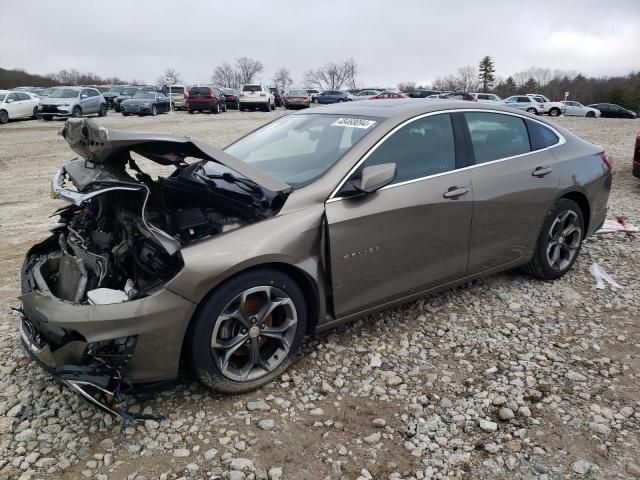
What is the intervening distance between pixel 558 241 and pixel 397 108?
2.00m

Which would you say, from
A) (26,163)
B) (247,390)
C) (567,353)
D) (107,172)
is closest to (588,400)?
(567,353)

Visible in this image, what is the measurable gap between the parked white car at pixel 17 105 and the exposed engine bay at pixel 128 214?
951 inches

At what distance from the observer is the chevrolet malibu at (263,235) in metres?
2.46

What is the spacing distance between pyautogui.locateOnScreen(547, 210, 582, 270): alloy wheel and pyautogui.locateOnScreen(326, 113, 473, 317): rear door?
1168 millimetres

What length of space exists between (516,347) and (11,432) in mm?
3097

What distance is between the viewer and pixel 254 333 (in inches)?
108

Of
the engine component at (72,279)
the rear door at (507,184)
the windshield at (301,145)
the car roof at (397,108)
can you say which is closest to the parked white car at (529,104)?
the rear door at (507,184)

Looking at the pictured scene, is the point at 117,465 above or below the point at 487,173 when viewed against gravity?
below

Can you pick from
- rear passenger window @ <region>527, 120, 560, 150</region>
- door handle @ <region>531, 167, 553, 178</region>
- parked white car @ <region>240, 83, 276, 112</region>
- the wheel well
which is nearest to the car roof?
rear passenger window @ <region>527, 120, 560, 150</region>

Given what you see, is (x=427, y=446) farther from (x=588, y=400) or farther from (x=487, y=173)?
(x=487, y=173)

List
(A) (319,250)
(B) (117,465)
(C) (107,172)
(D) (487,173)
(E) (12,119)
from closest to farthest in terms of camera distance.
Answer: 1. (B) (117,465)
2. (C) (107,172)
3. (A) (319,250)
4. (D) (487,173)
5. (E) (12,119)

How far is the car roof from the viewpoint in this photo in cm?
346

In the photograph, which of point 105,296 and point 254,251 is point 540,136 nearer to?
point 254,251

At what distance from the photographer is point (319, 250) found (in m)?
2.91
